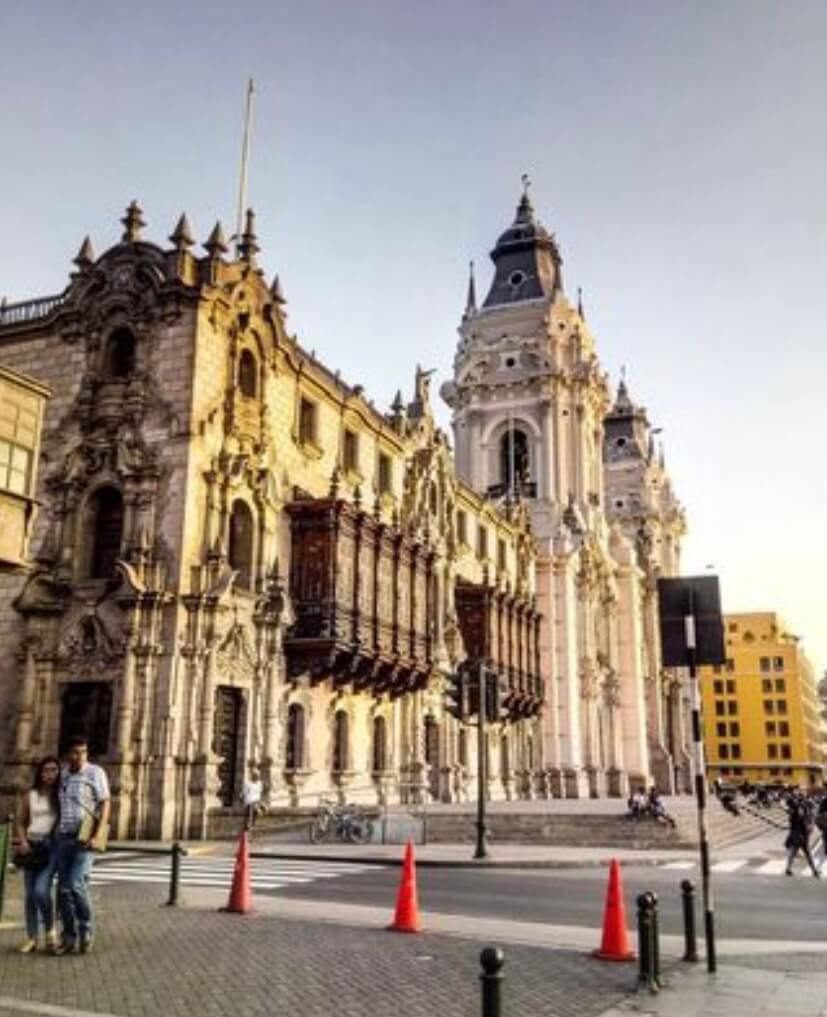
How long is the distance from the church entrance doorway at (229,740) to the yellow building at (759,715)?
9325cm

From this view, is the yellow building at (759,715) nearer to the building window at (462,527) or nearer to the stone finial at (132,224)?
the building window at (462,527)

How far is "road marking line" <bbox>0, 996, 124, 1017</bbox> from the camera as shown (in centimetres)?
722

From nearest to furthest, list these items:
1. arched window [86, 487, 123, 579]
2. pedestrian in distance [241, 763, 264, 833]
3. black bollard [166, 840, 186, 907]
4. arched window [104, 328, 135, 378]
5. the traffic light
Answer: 1. black bollard [166, 840, 186, 907]
2. the traffic light
3. pedestrian in distance [241, 763, 264, 833]
4. arched window [86, 487, 123, 579]
5. arched window [104, 328, 135, 378]

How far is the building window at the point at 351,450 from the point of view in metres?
35.5

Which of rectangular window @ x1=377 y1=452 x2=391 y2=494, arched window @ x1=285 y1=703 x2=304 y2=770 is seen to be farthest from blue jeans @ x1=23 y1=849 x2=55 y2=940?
rectangular window @ x1=377 y1=452 x2=391 y2=494

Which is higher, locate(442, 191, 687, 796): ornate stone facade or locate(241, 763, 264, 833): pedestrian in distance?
locate(442, 191, 687, 796): ornate stone facade

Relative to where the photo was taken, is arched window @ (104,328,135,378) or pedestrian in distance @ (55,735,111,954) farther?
arched window @ (104,328,135,378)

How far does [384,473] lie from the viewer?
3819 centimetres

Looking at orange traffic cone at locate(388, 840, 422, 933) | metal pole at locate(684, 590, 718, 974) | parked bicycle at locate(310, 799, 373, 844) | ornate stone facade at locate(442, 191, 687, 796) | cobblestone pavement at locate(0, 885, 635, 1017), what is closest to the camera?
cobblestone pavement at locate(0, 885, 635, 1017)

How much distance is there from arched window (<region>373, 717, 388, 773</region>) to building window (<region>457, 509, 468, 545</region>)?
1182 centimetres

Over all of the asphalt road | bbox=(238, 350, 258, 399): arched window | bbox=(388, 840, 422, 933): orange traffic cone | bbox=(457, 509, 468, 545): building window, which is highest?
bbox=(238, 350, 258, 399): arched window

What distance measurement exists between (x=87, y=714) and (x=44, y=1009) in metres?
19.6

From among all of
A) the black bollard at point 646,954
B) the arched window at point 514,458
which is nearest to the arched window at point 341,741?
the black bollard at point 646,954

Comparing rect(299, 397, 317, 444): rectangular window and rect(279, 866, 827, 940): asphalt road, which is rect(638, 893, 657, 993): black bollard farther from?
rect(299, 397, 317, 444): rectangular window
